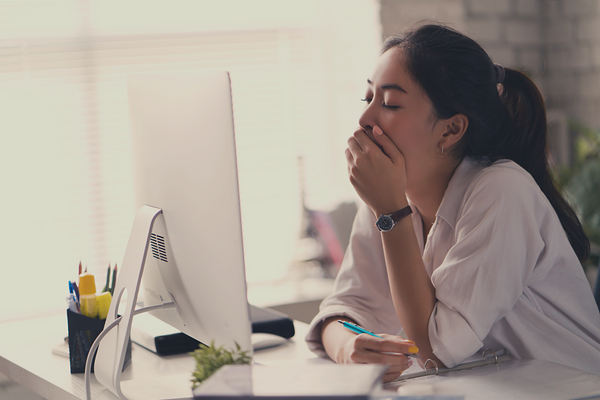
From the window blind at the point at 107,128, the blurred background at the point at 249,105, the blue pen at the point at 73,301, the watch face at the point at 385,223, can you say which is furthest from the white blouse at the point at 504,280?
the window blind at the point at 107,128

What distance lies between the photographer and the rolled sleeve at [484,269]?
925 mm

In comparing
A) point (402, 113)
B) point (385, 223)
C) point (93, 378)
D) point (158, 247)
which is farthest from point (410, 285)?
point (93, 378)

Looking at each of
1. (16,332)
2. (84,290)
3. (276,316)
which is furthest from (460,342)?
(16,332)

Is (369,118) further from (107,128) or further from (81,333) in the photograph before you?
(107,128)

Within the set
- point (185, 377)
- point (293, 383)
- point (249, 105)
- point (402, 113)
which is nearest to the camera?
point (293, 383)

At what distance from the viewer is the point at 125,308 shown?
3.06 feet

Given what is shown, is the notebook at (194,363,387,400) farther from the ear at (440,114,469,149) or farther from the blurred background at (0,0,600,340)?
the blurred background at (0,0,600,340)

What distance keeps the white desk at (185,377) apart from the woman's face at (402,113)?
41cm

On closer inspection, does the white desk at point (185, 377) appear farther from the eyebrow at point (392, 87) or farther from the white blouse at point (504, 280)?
the eyebrow at point (392, 87)

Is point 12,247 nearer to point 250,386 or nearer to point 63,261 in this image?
point 63,261

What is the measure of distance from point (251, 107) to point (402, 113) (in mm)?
1664

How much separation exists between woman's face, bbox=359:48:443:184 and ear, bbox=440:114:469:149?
1 centimetres

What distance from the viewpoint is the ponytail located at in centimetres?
118

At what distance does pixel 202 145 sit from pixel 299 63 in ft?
6.81
